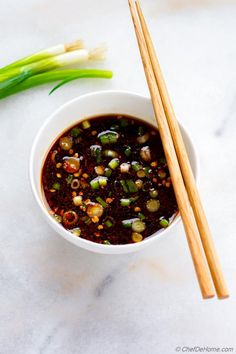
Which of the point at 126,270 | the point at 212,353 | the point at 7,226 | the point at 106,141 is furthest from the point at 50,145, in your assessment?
the point at 212,353

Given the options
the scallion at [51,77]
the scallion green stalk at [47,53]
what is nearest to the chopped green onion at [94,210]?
the scallion at [51,77]

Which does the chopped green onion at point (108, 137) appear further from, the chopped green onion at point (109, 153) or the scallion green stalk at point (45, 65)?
the scallion green stalk at point (45, 65)

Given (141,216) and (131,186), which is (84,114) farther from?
(141,216)

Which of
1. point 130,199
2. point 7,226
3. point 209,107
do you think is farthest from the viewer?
point 209,107

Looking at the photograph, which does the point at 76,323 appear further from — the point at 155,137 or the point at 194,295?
the point at 155,137

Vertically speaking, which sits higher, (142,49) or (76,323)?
(142,49)

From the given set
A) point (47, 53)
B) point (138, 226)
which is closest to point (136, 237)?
point (138, 226)
